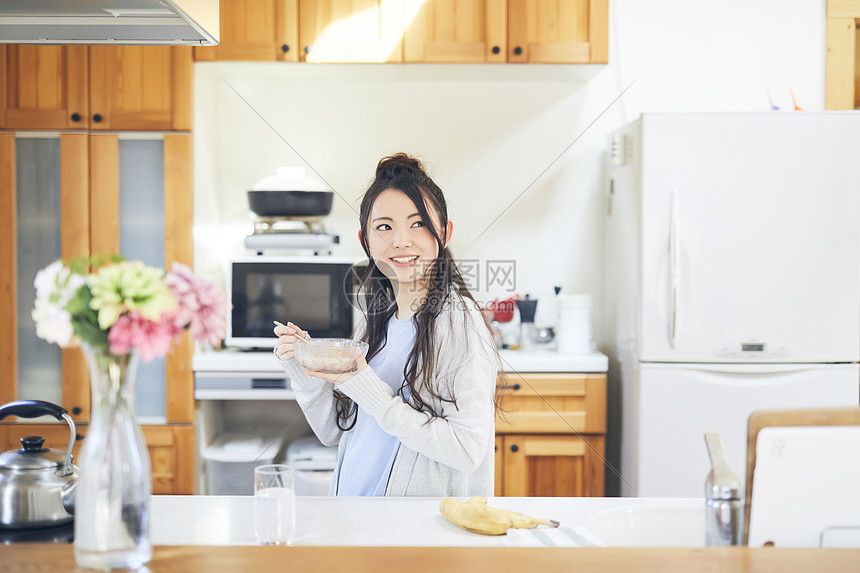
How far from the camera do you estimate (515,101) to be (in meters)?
3.17

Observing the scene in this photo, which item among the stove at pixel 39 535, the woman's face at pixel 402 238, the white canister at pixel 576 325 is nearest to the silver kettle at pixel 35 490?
the stove at pixel 39 535

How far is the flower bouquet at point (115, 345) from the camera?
0.77 metres

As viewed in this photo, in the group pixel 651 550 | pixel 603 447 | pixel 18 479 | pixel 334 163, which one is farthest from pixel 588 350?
pixel 18 479

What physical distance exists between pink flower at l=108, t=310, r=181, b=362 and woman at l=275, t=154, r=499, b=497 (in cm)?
54

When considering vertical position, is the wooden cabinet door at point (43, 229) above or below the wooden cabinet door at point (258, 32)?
below

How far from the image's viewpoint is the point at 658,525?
1.28 m

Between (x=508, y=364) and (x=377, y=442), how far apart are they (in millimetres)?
1317

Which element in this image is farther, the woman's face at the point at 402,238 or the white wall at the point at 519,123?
the white wall at the point at 519,123

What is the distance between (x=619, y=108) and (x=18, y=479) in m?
2.67

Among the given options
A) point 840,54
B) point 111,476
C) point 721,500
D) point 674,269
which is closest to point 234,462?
point 674,269

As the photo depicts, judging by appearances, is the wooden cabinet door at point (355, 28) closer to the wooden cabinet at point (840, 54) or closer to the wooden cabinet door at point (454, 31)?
the wooden cabinet door at point (454, 31)

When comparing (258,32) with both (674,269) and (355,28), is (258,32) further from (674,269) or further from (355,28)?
(674,269)

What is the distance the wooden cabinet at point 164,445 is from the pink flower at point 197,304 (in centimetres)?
210

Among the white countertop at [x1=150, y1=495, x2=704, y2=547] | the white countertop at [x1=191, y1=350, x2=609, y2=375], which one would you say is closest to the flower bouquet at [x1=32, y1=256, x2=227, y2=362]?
the white countertop at [x1=150, y1=495, x2=704, y2=547]
